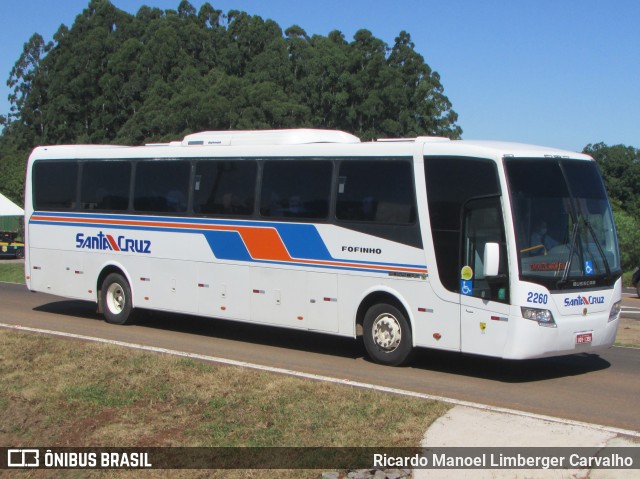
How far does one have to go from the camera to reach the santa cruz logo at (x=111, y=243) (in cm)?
1653

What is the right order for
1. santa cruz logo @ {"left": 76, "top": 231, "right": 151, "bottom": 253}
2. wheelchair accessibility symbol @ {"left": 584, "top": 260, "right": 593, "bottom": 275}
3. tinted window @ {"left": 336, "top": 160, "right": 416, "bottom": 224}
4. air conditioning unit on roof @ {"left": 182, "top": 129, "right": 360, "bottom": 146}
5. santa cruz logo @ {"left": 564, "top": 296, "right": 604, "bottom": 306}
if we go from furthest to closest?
santa cruz logo @ {"left": 76, "top": 231, "right": 151, "bottom": 253} < air conditioning unit on roof @ {"left": 182, "top": 129, "right": 360, "bottom": 146} < tinted window @ {"left": 336, "top": 160, "right": 416, "bottom": 224} < wheelchair accessibility symbol @ {"left": 584, "top": 260, "right": 593, "bottom": 275} < santa cruz logo @ {"left": 564, "top": 296, "right": 604, "bottom": 306}

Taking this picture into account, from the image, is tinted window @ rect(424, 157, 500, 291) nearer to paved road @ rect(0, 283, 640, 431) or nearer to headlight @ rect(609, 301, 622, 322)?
paved road @ rect(0, 283, 640, 431)

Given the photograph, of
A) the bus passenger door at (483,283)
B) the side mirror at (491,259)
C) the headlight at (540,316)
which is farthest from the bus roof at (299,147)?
the headlight at (540,316)

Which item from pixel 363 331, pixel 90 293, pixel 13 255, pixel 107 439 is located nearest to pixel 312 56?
pixel 13 255

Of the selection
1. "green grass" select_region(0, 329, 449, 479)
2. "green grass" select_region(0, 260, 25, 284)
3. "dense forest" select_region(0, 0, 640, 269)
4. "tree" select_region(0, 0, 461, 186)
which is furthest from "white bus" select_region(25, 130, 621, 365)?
"tree" select_region(0, 0, 461, 186)

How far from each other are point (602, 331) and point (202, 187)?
7060 millimetres

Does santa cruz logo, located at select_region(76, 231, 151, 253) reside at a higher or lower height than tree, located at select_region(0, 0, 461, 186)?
lower

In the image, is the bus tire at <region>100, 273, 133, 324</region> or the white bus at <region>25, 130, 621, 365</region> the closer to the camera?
the white bus at <region>25, 130, 621, 365</region>

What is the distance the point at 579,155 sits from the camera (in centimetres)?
1248

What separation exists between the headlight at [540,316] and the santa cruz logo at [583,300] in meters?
0.31

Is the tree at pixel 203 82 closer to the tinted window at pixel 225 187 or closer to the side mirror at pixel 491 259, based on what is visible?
the tinted window at pixel 225 187

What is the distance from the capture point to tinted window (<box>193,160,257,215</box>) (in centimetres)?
1478

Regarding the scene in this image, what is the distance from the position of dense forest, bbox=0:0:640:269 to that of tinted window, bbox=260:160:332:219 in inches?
1020

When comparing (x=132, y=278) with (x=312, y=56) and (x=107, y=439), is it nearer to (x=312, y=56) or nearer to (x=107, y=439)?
(x=107, y=439)
